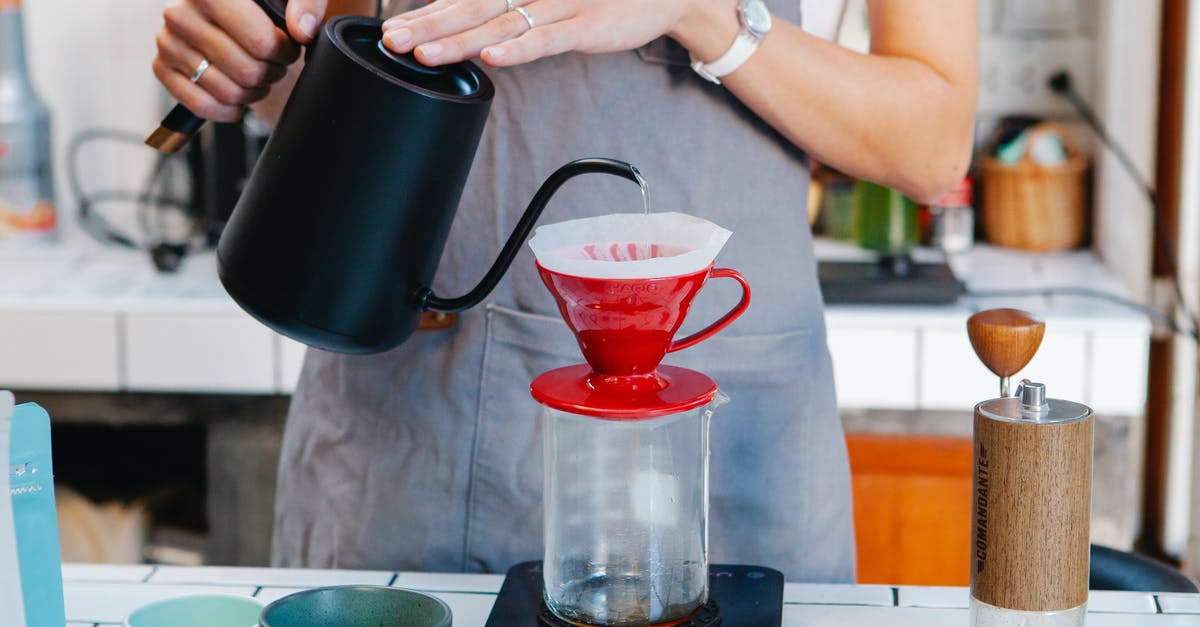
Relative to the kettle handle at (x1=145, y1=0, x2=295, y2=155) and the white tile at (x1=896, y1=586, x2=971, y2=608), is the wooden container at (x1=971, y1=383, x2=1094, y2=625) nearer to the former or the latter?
the white tile at (x1=896, y1=586, x2=971, y2=608)

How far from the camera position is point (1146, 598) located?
3.01 ft

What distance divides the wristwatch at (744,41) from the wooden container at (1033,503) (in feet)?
1.12

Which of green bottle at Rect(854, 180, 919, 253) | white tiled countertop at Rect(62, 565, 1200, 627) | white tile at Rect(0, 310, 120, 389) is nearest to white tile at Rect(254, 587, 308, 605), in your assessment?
white tiled countertop at Rect(62, 565, 1200, 627)

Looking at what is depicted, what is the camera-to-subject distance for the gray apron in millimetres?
1024

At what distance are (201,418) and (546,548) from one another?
3.93 feet

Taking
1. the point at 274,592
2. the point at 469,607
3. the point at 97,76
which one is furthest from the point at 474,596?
the point at 97,76

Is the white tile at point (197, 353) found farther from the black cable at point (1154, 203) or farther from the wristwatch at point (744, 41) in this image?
the black cable at point (1154, 203)

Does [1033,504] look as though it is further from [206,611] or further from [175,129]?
[175,129]

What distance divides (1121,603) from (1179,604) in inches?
1.5

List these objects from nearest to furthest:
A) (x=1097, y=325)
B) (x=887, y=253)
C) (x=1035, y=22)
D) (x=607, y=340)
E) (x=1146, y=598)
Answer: (x=607, y=340), (x=1146, y=598), (x=1097, y=325), (x=887, y=253), (x=1035, y=22)

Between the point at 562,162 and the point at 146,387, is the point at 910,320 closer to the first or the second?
the point at 562,162

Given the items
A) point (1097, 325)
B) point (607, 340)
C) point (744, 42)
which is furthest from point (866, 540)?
point (607, 340)

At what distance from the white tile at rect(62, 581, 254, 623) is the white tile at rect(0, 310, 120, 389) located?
978 mm

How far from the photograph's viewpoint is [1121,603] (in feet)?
2.97
